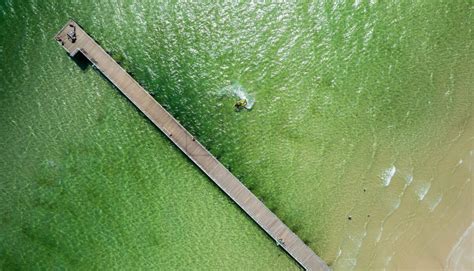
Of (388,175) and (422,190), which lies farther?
Result: (388,175)

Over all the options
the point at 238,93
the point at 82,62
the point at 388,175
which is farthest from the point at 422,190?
the point at 82,62

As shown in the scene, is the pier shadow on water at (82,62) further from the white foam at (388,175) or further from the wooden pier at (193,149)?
the white foam at (388,175)

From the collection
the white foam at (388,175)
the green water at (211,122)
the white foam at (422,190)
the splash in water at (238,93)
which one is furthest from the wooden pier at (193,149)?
the white foam at (422,190)

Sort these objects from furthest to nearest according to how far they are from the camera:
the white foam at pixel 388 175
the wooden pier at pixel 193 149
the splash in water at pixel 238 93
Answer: the splash in water at pixel 238 93
the white foam at pixel 388 175
the wooden pier at pixel 193 149

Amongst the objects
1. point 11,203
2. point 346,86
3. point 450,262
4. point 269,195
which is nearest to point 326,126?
point 346,86

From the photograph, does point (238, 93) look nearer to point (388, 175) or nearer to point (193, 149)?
point (193, 149)

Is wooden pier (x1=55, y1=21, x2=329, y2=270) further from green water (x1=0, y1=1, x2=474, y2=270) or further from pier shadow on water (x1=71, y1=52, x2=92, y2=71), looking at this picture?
green water (x1=0, y1=1, x2=474, y2=270)
